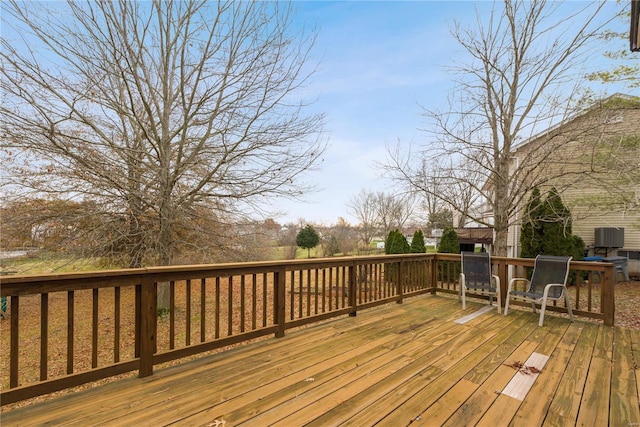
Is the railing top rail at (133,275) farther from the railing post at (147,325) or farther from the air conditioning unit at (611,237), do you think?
the air conditioning unit at (611,237)

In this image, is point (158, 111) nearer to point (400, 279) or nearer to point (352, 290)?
point (352, 290)

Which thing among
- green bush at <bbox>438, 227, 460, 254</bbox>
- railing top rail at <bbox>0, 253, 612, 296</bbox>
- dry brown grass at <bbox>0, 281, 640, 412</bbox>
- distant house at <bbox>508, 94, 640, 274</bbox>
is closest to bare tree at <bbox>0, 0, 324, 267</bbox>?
dry brown grass at <bbox>0, 281, 640, 412</bbox>

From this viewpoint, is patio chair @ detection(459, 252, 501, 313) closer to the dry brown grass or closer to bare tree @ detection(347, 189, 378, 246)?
the dry brown grass

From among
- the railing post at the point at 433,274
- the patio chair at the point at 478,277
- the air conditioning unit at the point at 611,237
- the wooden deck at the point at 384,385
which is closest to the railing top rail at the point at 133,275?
the wooden deck at the point at 384,385

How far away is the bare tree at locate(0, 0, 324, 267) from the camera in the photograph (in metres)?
4.81

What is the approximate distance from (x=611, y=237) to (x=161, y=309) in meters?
13.0

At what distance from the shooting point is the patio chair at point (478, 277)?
14.9 feet

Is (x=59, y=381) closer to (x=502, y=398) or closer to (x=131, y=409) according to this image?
(x=131, y=409)

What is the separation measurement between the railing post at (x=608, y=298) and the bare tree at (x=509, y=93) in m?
2.15

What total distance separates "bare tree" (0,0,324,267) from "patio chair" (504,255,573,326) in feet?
14.2

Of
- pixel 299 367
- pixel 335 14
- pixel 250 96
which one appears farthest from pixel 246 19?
pixel 299 367

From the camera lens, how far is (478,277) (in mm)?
4684

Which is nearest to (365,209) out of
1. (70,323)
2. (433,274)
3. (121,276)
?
(433,274)

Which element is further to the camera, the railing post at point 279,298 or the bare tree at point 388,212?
the bare tree at point 388,212
